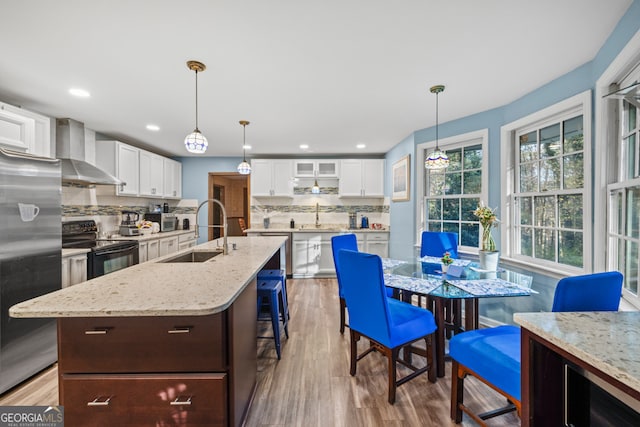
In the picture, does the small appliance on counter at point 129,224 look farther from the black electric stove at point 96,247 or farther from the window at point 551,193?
the window at point 551,193

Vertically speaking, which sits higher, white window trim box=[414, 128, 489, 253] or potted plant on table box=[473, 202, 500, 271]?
white window trim box=[414, 128, 489, 253]

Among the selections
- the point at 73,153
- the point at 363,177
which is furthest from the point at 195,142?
the point at 363,177

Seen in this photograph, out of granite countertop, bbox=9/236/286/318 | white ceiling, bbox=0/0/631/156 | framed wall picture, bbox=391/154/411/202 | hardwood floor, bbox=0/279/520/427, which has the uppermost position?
white ceiling, bbox=0/0/631/156

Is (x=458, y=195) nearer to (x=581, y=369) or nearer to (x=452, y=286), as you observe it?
(x=452, y=286)

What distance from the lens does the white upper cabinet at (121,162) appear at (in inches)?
147

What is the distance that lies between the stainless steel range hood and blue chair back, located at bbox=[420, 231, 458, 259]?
157 inches

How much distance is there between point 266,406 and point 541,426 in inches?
57.9

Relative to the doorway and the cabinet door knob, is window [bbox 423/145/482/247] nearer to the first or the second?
the cabinet door knob

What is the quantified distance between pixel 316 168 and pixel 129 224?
3.25 meters

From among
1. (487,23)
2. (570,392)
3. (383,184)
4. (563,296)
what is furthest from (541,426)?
(383,184)

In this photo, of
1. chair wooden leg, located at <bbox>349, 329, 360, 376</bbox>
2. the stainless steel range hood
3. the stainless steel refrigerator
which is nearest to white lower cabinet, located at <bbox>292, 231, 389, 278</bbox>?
chair wooden leg, located at <bbox>349, 329, 360, 376</bbox>

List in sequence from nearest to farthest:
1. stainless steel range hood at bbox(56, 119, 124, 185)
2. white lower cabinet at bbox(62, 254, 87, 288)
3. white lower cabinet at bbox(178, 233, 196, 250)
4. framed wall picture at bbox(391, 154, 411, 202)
→ white lower cabinet at bbox(62, 254, 87, 288)
stainless steel range hood at bbox(56, 119, 124, 185)
framed wall picture at bbox(391, 154, 411, 202)
white lower cabinet at bbox(178, 233, 196, 250)

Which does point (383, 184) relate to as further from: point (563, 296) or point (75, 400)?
point (75, 400)

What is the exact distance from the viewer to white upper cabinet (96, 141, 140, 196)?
12.2 feet
